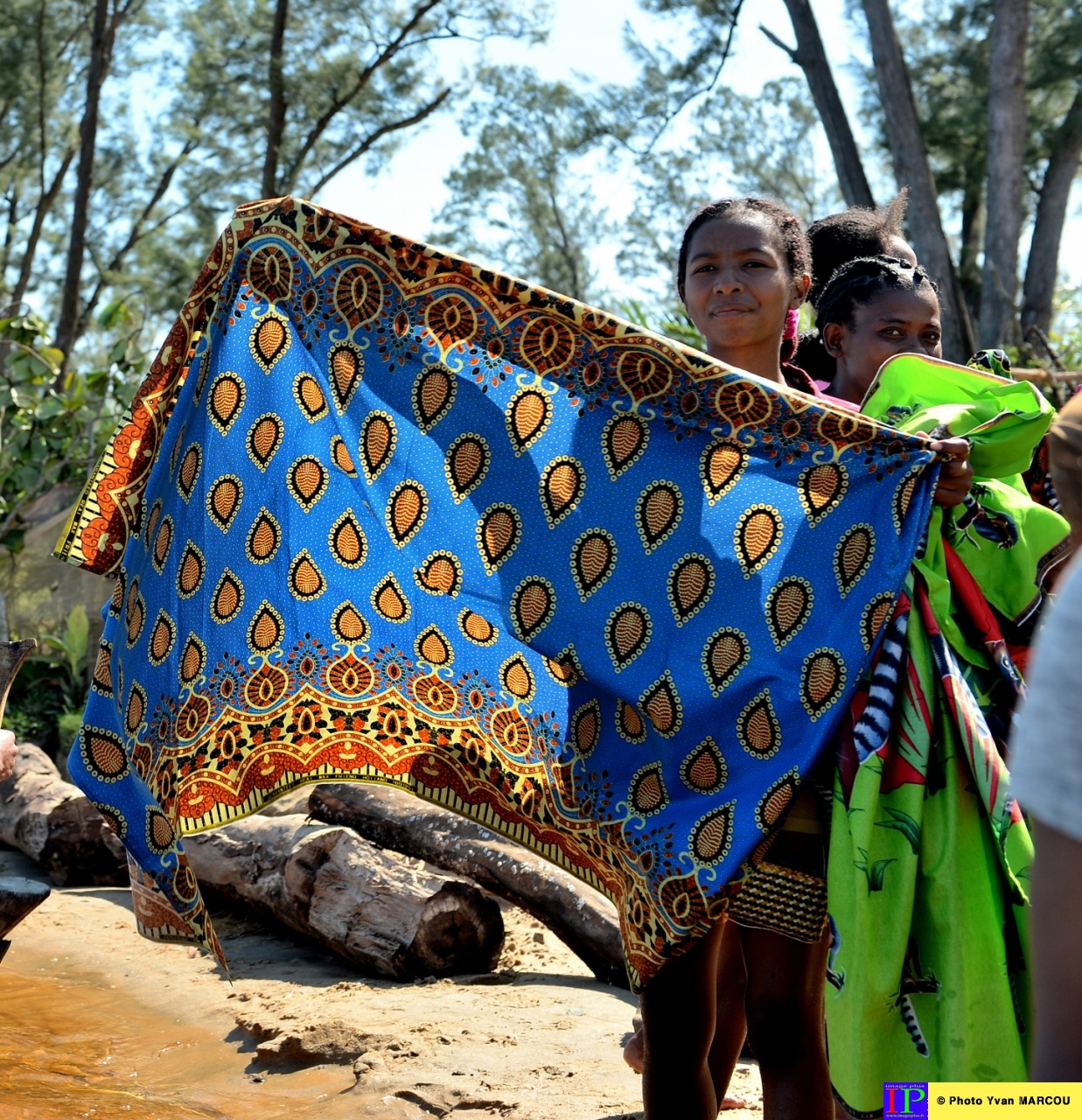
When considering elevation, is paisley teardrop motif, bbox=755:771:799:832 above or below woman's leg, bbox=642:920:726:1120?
above

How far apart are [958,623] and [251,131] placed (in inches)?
669

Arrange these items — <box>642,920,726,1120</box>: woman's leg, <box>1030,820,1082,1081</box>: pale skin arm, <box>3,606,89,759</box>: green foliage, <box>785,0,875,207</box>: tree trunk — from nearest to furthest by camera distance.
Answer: <box>1030,820,1082,1081</box>: pale skin arm → <box>642,920,726,1120</box>: woman's leg → <box>3,606,89,759</box>: green foliage → <box>785,0,875,207</box>: tree trunk

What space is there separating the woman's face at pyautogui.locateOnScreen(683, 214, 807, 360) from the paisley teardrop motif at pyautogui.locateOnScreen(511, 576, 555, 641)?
747 millimetres

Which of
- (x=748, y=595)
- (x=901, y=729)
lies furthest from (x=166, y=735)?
(x=901, y=729)

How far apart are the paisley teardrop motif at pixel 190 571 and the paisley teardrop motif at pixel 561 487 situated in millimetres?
799

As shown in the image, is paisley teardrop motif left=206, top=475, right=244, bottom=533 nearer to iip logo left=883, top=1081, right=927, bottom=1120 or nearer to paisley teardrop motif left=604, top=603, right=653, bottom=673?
paisley teardrop motif left=604, top=603, right=653, bottom=673

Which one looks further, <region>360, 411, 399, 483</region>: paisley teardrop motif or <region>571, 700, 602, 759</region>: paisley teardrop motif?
<region>360, 411, 399, 483</region>: paisley teardrop motif

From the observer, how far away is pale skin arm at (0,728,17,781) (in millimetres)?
3316

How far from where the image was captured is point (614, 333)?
254cm

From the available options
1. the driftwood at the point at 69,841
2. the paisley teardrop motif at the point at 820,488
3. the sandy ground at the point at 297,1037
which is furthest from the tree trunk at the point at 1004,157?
the paisley teardrop motif at the point at 820,488

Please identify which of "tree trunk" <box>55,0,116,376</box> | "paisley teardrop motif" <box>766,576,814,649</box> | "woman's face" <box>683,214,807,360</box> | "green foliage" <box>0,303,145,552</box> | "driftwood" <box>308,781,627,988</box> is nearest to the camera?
"paisley teardrop motif" <box>766,576,814,649</box>

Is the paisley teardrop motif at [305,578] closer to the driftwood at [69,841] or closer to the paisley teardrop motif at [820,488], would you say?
the paisley teardrop motif at [820,488]

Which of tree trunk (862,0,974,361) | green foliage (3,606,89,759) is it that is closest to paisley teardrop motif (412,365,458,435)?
green foliage (3,606,89,759)

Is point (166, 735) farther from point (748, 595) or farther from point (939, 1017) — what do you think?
point (939, 1017)
